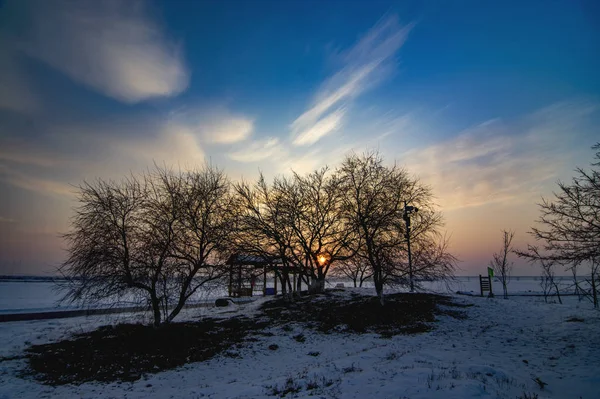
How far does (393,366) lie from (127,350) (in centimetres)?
1151

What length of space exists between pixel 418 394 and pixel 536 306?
18.5 meters

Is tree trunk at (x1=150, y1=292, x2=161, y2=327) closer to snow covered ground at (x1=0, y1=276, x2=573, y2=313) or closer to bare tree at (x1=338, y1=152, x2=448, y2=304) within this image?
snow covered ground at (x1=0, y1=276, x2=573, y2=313)

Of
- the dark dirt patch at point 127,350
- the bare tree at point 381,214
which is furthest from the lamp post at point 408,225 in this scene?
the dark dirt patch at point 127,350

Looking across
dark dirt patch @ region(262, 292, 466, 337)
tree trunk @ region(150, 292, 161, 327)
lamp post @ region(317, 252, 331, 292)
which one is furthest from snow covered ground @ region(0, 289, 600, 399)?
lamp post @ region(317, 252, 331, 292)

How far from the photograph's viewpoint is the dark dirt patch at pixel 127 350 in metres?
11.3

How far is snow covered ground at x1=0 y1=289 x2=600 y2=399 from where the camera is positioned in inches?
310

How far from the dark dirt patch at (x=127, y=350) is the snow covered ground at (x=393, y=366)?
0.71m

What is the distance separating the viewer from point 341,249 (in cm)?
2225

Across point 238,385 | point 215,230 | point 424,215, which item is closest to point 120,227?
point 215,230

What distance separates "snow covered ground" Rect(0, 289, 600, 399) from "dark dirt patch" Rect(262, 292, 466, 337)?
109 centimetres

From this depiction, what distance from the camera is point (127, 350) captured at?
45.0ft

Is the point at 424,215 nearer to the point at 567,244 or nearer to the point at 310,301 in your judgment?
the point at 567,244

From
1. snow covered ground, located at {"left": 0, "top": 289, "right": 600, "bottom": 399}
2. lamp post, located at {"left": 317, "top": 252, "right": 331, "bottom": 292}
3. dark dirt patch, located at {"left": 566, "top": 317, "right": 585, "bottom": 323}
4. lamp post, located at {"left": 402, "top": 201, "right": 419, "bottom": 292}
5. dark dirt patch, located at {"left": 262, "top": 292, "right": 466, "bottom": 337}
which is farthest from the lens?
lamp post, located at {"left": 317, "top": 252, "right": 331, "bottom": 292}

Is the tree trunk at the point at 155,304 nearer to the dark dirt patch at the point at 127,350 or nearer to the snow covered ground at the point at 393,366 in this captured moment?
the dark dirt patch at the point at 127,350
